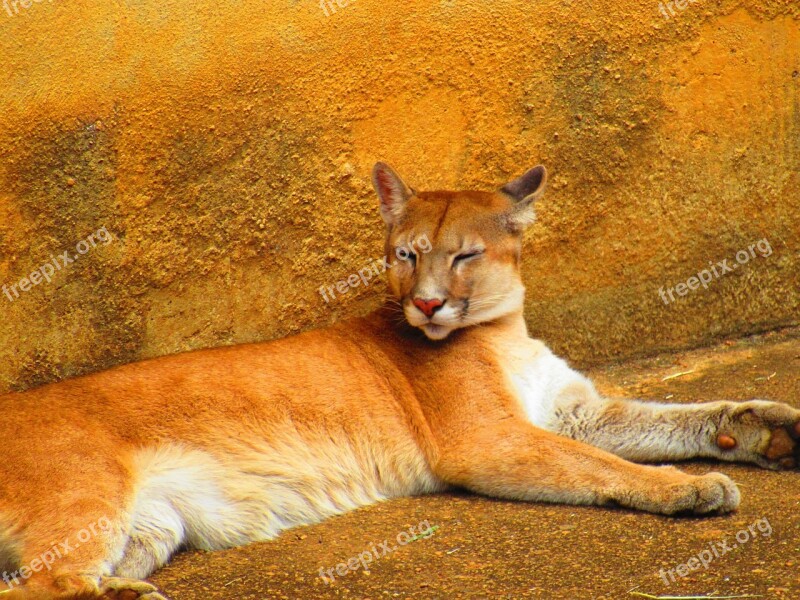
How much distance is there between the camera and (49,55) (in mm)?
5066

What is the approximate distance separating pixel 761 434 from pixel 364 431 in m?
1.96

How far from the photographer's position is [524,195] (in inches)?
215

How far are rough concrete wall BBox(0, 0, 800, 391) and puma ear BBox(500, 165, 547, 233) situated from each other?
51cm

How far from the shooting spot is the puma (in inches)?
164

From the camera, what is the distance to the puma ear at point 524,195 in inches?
213

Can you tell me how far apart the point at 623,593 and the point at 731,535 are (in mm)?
680

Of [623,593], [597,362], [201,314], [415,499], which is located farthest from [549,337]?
[623,593]

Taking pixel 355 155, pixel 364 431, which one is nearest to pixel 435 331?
pixel 364 431

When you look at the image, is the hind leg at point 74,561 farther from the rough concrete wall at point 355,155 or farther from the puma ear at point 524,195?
the puma ear at point 524,195

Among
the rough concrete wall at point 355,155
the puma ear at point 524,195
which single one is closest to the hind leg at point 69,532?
the rough concrete wall at point 355,155

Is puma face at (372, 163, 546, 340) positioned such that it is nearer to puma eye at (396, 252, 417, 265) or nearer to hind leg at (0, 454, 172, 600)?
puma eye at (396, 252, 417, 265)

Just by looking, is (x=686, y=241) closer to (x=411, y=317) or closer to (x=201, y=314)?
(x=411, y=317)

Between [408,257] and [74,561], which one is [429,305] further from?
[74,561]

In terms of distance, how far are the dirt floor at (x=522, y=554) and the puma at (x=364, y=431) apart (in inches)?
4.5
